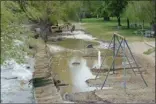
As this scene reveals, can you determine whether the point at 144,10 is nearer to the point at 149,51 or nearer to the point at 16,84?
the point at 149,51

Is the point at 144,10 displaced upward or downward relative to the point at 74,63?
upward

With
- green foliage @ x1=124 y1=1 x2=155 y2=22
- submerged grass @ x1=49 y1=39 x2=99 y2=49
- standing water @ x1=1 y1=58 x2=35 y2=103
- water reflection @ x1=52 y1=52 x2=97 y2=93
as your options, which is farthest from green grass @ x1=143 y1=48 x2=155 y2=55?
standing water @ x1=1 y1=58 x2=35 y2=103

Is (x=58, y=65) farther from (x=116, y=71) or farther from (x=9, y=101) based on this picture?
(x=9, y=101)

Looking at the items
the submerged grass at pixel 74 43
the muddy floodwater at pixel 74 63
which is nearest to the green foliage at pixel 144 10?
the muddy floodwater at pixel 74 63

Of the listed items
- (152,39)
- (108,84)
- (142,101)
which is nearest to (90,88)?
(108,84)

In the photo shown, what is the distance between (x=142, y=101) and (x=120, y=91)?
208 centimetres

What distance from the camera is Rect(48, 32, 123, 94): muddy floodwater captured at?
20.5 m

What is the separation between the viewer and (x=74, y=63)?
27.5m

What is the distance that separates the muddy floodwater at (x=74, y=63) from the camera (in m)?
20.5

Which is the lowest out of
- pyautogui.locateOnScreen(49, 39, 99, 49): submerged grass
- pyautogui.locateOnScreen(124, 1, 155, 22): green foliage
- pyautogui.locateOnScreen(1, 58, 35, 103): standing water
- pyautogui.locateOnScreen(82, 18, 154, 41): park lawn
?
pyautogui.locateOnScreen(1, 58, 35, 103): standing water

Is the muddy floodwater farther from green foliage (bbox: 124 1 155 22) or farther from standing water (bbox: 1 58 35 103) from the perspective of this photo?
green foliage (bbox: 124 1 155 22)

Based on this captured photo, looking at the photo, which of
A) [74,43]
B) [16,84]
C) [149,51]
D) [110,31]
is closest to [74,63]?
[149,51]

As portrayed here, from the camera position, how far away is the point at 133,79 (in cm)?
2059

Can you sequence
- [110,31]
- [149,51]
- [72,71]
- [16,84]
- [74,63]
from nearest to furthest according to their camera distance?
[16,84] → [72,71] → [74,63] → [149,51] → [110,31]
